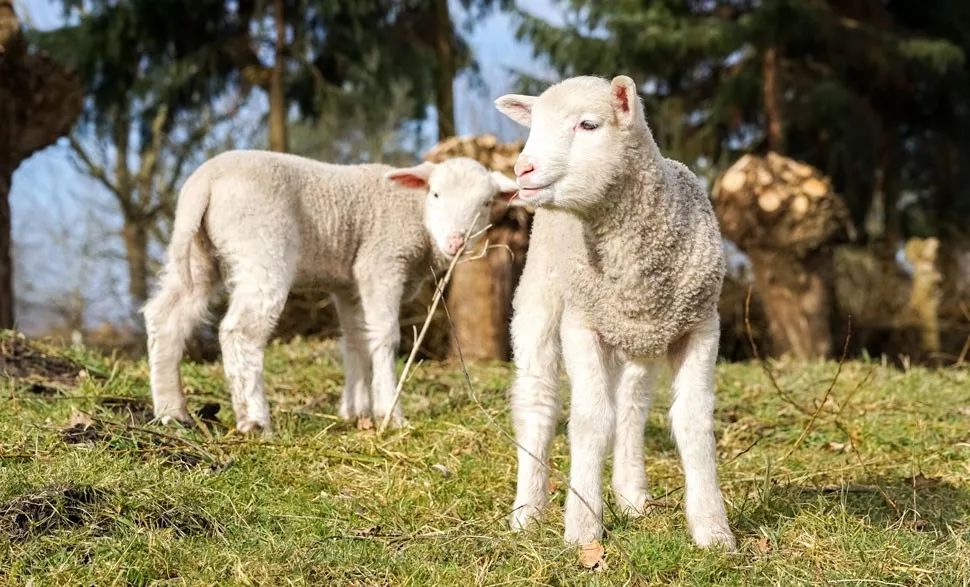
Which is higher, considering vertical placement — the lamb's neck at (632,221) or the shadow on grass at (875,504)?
the lamb's neck at (632,221)

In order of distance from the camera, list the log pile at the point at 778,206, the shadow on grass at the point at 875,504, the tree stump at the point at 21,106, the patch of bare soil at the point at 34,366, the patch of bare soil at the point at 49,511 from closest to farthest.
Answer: the patch of bare soil at the point at 49,511, the shadow on grass at the point at 875,504, the patch of bare soil at the point at 34,366, the tree stump at the point at 21,106, the log pile at the point at 778,206

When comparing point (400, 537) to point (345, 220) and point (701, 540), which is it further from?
point (345, 220)

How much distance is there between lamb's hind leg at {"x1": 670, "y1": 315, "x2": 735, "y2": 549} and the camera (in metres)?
3.67

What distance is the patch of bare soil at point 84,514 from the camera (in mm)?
3541

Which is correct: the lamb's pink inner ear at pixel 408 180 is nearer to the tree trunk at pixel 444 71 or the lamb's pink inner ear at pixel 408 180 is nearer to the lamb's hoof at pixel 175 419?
the lamb's hoof at pixel 175 419

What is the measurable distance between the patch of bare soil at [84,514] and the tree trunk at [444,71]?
921 cm

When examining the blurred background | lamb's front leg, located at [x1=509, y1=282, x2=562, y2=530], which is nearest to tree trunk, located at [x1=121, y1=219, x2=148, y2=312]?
the blurred background

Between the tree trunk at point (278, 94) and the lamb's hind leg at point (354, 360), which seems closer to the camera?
the lamb's hind leg at point (354, 360)

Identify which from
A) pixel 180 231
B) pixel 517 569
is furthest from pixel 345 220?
pixel 517 569

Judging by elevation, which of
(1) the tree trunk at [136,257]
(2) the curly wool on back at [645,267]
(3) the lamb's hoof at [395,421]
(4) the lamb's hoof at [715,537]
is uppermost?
(2) the curly wool on back at [645,267]

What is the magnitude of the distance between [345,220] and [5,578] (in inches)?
122

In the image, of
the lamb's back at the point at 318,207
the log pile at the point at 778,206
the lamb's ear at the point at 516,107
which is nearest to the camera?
the lamb's ear at the point at 516,107

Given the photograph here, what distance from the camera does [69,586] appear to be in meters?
3.21

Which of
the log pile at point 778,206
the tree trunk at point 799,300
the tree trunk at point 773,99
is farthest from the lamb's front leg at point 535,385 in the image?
the tree trunk at point 773,99
